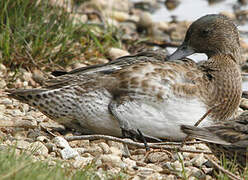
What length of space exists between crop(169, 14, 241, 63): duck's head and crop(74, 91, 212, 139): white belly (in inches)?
31.1

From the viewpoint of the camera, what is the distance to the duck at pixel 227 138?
4.18 m

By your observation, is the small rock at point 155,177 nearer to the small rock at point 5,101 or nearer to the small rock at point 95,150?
the small rock at point 95,150

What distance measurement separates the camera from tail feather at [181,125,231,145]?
4156 millimetres

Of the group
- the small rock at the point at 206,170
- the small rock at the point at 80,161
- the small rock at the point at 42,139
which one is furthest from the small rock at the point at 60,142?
the small rock at the point at 206,170

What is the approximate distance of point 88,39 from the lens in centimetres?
742

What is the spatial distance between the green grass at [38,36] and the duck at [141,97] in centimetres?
129

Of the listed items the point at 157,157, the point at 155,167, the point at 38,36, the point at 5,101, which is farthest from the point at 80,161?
the point at 38,36

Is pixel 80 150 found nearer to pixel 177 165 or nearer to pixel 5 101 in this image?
pixel 177 165

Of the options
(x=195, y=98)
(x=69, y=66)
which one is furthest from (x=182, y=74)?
(x=69, y=66)

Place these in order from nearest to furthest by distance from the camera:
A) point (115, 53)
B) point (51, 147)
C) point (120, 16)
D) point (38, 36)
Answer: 1. point (51, 147)
2. point (38, 36)
3. point (115, 53)
4. point (120, 16)

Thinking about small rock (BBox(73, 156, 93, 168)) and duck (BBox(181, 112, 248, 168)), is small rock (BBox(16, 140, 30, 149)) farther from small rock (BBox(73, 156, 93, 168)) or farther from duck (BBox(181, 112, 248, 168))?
duck (BBox(181, 112, 248, 168))

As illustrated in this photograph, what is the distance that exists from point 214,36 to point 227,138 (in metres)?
1.70

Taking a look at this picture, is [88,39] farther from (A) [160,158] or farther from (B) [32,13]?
(A) [160,158]

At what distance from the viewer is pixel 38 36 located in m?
6.61
